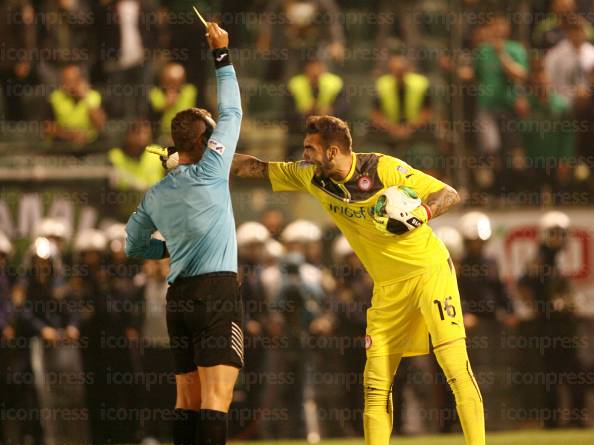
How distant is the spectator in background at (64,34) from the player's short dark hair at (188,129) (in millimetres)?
7251

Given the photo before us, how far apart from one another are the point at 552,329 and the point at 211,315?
21.0ft

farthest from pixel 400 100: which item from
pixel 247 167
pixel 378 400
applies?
pixel 378 400

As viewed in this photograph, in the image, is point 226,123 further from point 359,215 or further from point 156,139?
point 156,139

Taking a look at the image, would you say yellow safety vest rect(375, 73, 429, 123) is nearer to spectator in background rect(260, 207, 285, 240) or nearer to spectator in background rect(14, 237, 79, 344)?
spectator in background rect(260, 207, 285, 240)

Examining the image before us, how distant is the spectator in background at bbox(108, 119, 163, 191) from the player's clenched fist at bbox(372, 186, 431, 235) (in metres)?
5.97

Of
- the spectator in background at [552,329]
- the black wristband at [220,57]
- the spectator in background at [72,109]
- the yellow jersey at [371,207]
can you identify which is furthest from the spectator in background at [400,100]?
the black wristband at [220,57]

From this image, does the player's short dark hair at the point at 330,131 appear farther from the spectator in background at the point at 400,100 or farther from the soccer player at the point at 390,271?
the spectator in background at the point at 400,100

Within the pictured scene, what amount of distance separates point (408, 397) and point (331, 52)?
4.45 m

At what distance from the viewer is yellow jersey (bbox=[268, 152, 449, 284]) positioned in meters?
8.44

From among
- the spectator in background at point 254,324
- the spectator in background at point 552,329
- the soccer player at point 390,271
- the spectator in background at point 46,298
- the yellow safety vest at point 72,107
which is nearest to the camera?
the soccer player at point 390,271

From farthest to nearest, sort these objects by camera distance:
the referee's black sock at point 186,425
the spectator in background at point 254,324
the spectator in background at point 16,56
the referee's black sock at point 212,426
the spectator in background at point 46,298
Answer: the spectator in background at point 16,56
the spectator in background at point 254,324
the spectator in background at point 46,298
the referee's black sock at point 186,425
the referee's black sock at point 212,426

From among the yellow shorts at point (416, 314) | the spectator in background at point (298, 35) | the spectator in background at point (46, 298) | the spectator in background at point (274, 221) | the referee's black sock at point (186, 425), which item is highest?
the spectator in background at point (298, 35)

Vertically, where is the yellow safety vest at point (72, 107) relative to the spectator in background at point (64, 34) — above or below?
below

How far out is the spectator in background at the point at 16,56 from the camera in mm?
14539
